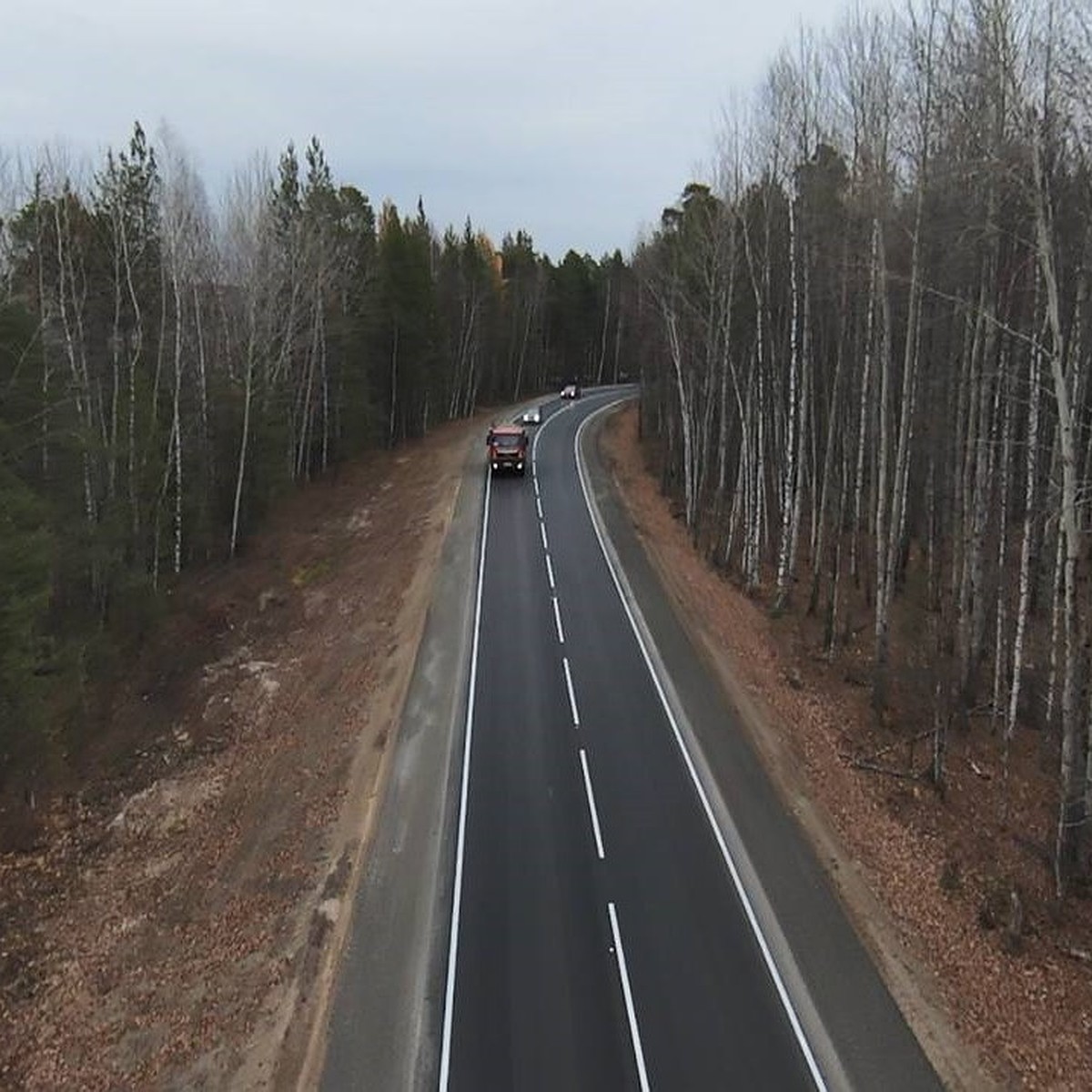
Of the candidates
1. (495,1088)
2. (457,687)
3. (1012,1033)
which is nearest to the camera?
(495,1088)

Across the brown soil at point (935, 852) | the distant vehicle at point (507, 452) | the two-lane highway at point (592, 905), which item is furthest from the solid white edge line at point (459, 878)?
the distant vehicle at point (507, 452)

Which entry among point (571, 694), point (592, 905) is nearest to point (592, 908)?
point (592, 905)

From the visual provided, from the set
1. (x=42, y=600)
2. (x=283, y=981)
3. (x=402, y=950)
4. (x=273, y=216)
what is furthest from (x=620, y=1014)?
(x=273, y=216)

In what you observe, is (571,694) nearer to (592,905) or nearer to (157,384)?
(592,905)

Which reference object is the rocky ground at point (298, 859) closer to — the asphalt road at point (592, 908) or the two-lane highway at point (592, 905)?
the asphalt road at point (592, 908)

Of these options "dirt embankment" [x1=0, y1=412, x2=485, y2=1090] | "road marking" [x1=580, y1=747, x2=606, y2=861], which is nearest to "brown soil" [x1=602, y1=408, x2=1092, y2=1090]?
"road marking" [x1=580, y1=747, x2=606, y2=861]

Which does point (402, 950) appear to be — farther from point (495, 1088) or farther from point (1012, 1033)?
point (1012, 1033)
